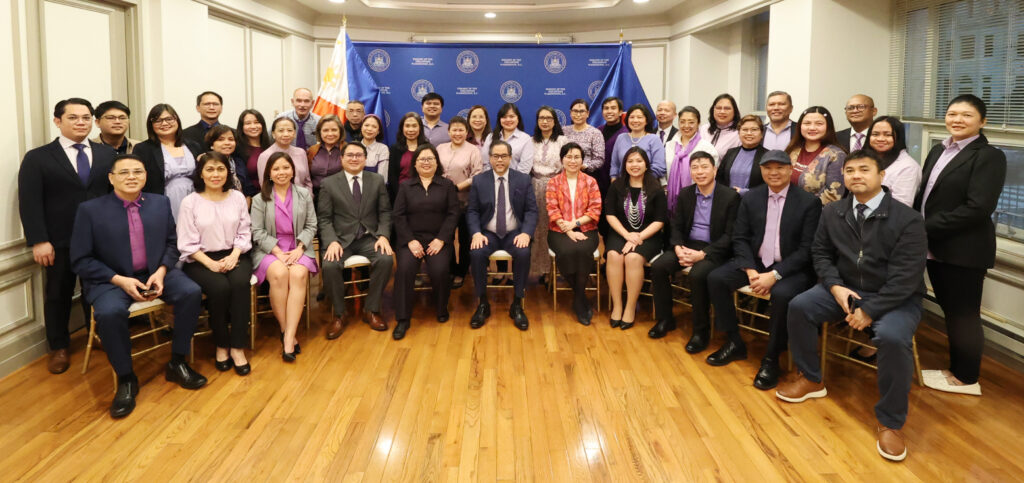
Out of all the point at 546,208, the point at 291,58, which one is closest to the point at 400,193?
the point at 546,208

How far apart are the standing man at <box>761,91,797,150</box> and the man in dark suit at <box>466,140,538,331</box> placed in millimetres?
1618

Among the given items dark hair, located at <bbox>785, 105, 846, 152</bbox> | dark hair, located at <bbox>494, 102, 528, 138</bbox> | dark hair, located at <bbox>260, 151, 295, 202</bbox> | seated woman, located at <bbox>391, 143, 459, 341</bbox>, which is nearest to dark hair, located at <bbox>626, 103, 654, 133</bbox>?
dark hair, located at <bbox>494, 102, 528, 138</bbox>

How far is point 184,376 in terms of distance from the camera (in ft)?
11.1

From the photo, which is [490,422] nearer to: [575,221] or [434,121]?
[575,221]

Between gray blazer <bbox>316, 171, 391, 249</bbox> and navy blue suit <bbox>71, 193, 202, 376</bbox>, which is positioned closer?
navy blue suit <bbox>71, 193, 202, 376</bbox>

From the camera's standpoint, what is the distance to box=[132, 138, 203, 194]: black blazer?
3.81 metres

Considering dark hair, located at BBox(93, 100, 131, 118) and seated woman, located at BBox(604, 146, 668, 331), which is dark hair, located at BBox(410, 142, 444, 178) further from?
dark hair, located at BBox(93, 100, 131, 118)

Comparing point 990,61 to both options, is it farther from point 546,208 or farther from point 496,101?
point 496,101

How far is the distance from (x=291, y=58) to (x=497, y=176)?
4.71 m

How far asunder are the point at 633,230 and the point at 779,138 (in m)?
1.10

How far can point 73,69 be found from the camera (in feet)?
13.7

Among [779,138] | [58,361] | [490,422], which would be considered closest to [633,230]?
[779,138]

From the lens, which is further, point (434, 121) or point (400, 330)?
point (434, 121)

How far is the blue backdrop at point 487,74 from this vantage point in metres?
6.37
